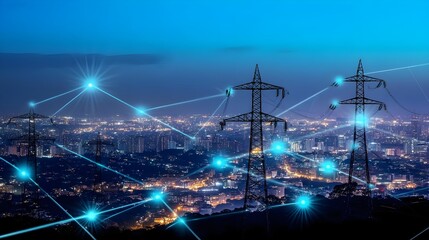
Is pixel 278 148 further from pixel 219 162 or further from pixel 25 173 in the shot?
pixel 25 173

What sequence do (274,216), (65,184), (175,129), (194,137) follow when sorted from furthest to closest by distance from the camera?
1. (175,129)
2. (194,137)
3. (65,184)
4. (274,216)

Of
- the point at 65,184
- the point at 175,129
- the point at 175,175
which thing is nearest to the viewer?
the point at 65,184

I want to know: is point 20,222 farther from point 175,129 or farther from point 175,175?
point 175,129

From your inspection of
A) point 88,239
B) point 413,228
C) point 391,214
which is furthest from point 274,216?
point 88,239

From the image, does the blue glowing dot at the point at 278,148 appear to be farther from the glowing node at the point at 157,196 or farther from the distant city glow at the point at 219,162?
the glowing node at the point at 157,196

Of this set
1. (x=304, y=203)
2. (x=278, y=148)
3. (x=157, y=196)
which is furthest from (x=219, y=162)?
(x=304, y=203)

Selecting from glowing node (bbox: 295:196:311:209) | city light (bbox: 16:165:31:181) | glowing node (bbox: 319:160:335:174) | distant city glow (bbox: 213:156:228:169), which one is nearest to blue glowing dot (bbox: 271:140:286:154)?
distant city glow (bbox: 213:156:228:169)

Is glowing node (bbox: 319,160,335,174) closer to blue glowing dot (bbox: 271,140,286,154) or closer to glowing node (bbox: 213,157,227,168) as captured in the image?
blue glowing dot (bbox: 271,140,286,154)

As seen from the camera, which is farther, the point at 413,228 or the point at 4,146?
the point at 4,146
